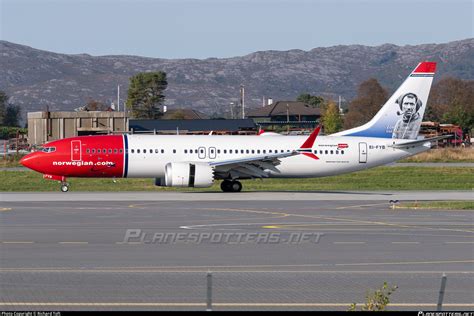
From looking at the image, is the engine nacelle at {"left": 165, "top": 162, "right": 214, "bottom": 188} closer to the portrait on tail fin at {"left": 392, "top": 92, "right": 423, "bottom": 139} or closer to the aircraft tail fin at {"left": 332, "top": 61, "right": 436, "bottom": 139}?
the aircraft tail fin at {"left": 332, "top": 61, "right": 436, "bottom": 139}

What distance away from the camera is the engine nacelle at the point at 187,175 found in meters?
46.8

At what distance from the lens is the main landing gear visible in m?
49.8

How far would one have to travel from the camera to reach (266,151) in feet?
165

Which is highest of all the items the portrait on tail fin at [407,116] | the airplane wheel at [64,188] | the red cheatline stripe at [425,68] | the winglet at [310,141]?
the red cheatline stripe at [425,68]

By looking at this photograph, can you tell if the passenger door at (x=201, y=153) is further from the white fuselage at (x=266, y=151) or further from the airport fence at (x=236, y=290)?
the airport fence at (x=236, y=290)

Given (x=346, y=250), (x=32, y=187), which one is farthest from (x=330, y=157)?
(x=346, y=250)

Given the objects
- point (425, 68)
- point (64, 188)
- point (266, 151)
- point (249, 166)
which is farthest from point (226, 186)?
point (425, 68)

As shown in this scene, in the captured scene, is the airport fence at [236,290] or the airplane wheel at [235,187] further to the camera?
the airplane wheel at [235,187]

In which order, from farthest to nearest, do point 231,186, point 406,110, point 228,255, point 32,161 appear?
point 406,110 < point 231,186 < point 32,161 < point 228,255

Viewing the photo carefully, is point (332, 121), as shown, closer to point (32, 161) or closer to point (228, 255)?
point (32, 161)

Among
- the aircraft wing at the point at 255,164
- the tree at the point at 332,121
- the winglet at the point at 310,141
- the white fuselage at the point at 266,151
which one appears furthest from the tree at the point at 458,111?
the aircraft wing at the point at 255,164

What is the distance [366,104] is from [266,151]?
145m

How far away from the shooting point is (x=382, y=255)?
81.0 feet

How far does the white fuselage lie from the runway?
795cm
